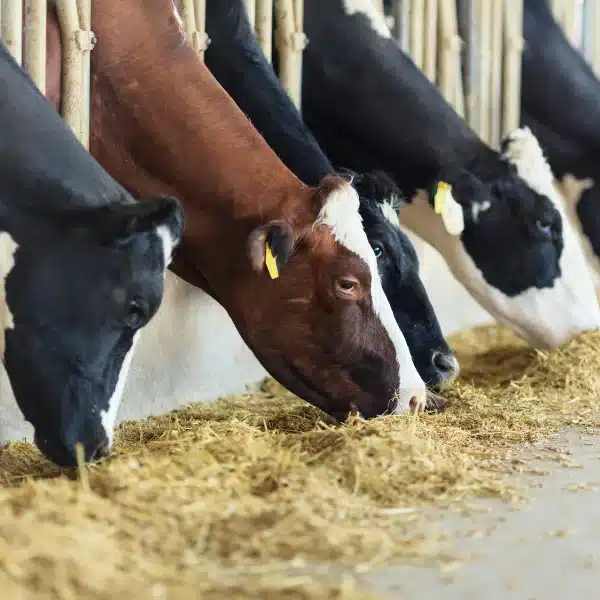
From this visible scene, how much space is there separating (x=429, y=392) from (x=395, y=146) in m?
1.38

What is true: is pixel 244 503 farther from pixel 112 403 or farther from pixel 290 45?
pixel 290 45

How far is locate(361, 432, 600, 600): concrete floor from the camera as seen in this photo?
1494 millimetres

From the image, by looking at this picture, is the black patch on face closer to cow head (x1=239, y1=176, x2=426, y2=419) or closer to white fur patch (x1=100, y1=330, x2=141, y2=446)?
cow head (x1=239, y1=176, x2=426, y2=419)

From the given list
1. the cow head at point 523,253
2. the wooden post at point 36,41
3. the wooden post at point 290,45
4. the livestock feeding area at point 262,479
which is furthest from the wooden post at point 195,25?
the cow head at point 523,253

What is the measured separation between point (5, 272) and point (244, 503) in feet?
2.55

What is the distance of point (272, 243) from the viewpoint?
2652 mm

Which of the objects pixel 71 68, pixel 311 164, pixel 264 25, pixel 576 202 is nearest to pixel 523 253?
pixel 576 202

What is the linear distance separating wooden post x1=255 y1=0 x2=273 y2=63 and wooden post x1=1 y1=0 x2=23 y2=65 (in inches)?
48.3

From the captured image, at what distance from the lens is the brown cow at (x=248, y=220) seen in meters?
2.71

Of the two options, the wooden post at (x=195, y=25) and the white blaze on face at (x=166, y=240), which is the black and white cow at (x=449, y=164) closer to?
the wooden post at (x=195, y=25)

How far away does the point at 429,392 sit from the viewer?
122 inches

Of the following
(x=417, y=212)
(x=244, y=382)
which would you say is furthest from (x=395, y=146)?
(x=244, y=382)

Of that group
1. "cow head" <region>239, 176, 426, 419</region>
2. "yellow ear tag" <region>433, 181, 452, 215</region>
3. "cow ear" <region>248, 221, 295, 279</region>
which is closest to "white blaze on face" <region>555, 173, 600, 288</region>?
"yellow ear tag" <region>433, 181, 452, 215</region>

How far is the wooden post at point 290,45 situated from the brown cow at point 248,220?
0.85 meters
